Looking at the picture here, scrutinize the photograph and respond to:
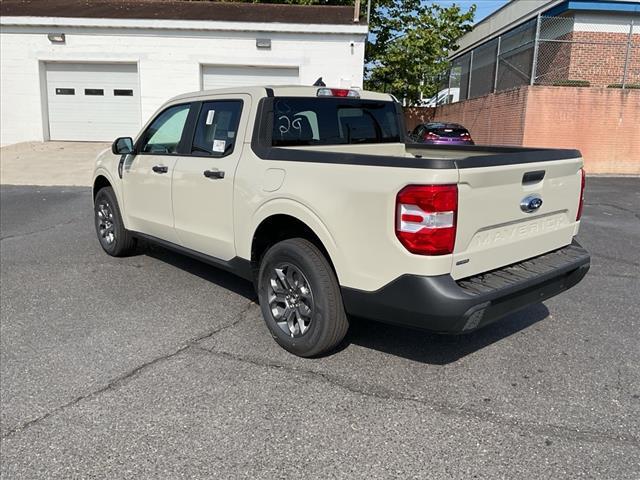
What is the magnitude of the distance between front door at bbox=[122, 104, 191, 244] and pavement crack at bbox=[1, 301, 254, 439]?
1.15 meters

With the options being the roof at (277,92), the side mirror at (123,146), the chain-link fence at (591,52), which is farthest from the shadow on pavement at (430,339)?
the chain-link fence at (591,52)

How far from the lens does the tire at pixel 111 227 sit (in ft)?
19.7

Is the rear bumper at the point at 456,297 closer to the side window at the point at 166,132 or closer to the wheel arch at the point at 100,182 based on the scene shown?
the side window at the point at 166,132

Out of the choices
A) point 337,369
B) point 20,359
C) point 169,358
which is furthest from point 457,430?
point 20,359

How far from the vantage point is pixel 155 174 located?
5125 millimetres

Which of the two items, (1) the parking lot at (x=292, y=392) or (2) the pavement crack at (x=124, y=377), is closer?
(1) the parking lot at (x=292, y=392)

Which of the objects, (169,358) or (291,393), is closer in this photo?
(291,393)

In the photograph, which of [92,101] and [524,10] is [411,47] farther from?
[92,101]

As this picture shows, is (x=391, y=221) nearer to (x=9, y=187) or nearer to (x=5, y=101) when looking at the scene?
(x=9, y=187)

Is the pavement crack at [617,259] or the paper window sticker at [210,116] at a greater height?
the paper window sticker at [210,116]

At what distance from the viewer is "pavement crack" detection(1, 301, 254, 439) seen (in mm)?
2957

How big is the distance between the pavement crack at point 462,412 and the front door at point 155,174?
6.46 ft

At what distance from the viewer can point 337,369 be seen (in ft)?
11.8

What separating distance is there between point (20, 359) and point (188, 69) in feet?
52.1
